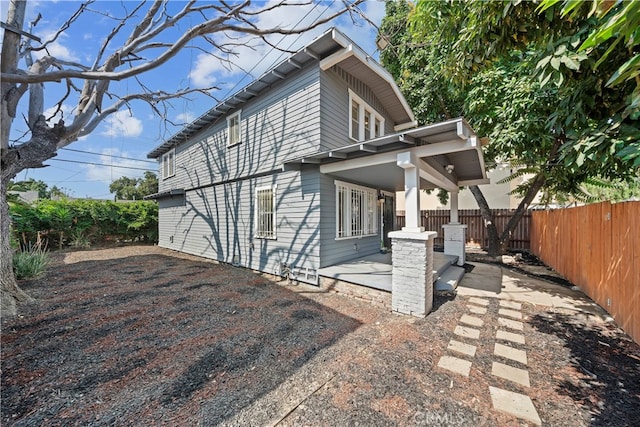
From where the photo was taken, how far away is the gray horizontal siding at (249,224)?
256 inches

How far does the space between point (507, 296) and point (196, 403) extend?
6.01 meters

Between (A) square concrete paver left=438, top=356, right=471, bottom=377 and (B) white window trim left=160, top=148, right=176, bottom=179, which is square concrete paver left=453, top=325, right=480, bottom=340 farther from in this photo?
(B) white window trim left=160, top=148, right=176, bottom=179

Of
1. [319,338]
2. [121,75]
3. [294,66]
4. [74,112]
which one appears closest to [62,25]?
[74,112]

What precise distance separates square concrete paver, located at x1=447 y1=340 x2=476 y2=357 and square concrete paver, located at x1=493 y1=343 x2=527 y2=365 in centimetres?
28

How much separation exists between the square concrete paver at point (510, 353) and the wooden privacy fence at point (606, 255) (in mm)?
1691

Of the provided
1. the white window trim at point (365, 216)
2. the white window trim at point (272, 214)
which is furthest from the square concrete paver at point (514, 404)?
the white window trim at point (272, 214)

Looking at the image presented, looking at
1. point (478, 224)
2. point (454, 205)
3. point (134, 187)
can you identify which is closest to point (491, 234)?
point (478, 224)

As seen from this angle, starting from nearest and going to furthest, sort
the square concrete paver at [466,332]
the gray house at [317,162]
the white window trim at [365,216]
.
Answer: the square concrete paver at [466,332]
the gray house at [317,162]
the white window trim at [365,216]

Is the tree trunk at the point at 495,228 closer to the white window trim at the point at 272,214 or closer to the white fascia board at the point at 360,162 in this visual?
the white fascia board at the point at 360,162

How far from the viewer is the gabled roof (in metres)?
5.96

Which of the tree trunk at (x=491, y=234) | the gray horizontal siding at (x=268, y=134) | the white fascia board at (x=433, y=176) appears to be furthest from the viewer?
the tree trunk at (x=491, y=234)

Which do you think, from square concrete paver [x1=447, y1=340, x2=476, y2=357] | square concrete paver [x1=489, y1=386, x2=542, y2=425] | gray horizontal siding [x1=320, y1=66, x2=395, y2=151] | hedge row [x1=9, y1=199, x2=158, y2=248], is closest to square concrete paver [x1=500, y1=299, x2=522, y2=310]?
square concrete paver [x1=447, y1=340, x2=476, y2=357]

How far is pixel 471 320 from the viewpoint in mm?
4312

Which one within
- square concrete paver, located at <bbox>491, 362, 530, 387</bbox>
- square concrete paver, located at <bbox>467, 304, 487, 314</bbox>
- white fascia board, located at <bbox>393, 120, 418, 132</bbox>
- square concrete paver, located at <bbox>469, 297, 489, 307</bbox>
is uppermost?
white fascia board, located at <bbox>393, 120, 418, 132</bbox>
